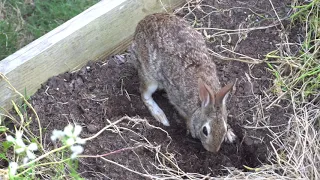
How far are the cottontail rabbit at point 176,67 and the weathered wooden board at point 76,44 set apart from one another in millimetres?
293

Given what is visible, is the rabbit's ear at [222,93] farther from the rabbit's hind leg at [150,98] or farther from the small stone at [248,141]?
Answer: the rabbit's hind leg at [150,98]

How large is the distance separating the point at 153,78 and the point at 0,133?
128cm

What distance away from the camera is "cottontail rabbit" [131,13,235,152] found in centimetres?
432

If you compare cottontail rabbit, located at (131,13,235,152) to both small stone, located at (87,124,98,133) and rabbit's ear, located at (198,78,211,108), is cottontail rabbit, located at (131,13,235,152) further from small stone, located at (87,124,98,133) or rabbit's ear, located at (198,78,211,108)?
small stone, located at (87,124,98,133)

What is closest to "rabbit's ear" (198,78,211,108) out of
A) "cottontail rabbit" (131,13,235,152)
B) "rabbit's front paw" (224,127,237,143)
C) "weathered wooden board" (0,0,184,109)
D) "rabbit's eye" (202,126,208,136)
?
"cottontail rabbit" (131,13,235,152)

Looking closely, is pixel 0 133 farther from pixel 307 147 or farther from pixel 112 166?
pixel 307 147

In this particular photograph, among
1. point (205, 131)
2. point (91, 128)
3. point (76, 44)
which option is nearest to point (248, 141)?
point (205, 131)

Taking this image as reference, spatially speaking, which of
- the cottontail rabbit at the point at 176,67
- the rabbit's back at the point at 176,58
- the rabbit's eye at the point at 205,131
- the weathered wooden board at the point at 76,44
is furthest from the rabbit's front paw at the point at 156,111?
the weathered wooden board at the point at 76,44

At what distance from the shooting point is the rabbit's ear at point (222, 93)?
3.90 meters

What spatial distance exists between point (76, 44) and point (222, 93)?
131 centimetres

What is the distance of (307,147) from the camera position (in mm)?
3904

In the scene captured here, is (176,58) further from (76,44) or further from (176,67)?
(76,44)

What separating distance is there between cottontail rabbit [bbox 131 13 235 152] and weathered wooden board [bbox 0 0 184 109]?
293 millimetres

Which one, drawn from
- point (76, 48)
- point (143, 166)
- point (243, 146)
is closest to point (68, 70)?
point (76, 48)
